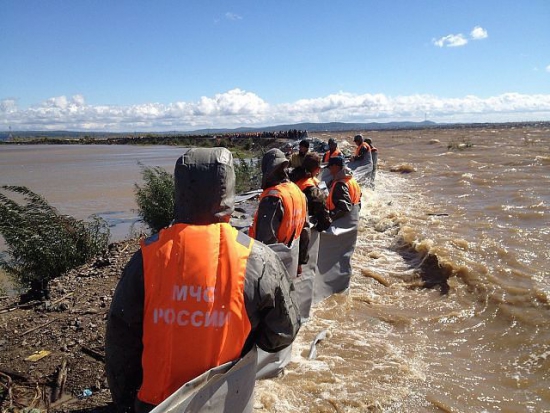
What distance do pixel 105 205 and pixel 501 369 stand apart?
13384 mm

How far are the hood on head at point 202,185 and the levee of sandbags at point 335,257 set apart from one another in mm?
3900

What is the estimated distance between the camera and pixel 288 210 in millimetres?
3977

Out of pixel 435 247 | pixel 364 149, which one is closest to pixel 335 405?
pixel 435 247

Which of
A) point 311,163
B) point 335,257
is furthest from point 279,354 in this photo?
point 311,163

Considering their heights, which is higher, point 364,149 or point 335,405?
point 364,149

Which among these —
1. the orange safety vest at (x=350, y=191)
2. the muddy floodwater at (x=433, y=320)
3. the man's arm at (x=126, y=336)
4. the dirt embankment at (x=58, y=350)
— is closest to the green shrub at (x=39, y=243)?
the dirt embankment at (x=58, y=350)

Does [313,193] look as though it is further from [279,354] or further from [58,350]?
[58,350]

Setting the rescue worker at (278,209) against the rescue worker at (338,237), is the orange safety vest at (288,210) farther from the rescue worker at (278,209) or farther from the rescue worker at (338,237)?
the rescue worker at (338,237)

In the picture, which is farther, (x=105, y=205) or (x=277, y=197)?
(x=105, y=205)

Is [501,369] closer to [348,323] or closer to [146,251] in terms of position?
[348,323]

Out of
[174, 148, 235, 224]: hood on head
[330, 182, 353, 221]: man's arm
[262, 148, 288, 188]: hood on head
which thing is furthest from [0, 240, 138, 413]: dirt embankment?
[330, 182, 353, 221]: man's arm

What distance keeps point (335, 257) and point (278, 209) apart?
2.35 metres

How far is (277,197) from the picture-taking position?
3.91 meters

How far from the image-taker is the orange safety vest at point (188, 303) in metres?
1.76
